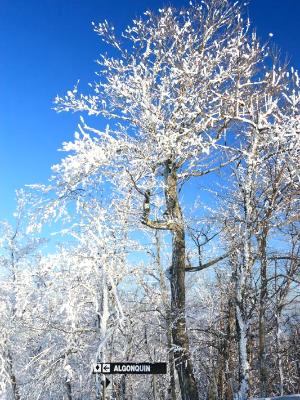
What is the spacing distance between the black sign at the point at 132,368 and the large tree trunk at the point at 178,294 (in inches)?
82.0

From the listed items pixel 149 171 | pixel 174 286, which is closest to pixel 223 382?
pixel 174 286

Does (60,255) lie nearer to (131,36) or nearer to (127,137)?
(127,137)

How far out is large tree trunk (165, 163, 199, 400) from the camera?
349 inches

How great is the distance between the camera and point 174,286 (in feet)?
31.6

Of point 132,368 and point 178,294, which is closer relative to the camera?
point 132,368

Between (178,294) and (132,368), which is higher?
(178,294)

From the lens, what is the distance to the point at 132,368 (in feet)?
21.4

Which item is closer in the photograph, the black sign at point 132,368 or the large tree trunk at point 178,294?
the black sign at point 132,368

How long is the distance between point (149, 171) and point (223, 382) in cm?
1107

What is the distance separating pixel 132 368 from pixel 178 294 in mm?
3190

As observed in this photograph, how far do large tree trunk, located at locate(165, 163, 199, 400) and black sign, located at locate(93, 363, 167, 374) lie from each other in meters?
2.08

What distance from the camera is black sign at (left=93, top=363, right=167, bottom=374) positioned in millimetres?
6426

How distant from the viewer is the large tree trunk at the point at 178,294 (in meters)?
8.86

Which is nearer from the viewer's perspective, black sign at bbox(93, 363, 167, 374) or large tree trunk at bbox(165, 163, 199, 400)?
black sign at bbox(93, 363, 167, 374)
